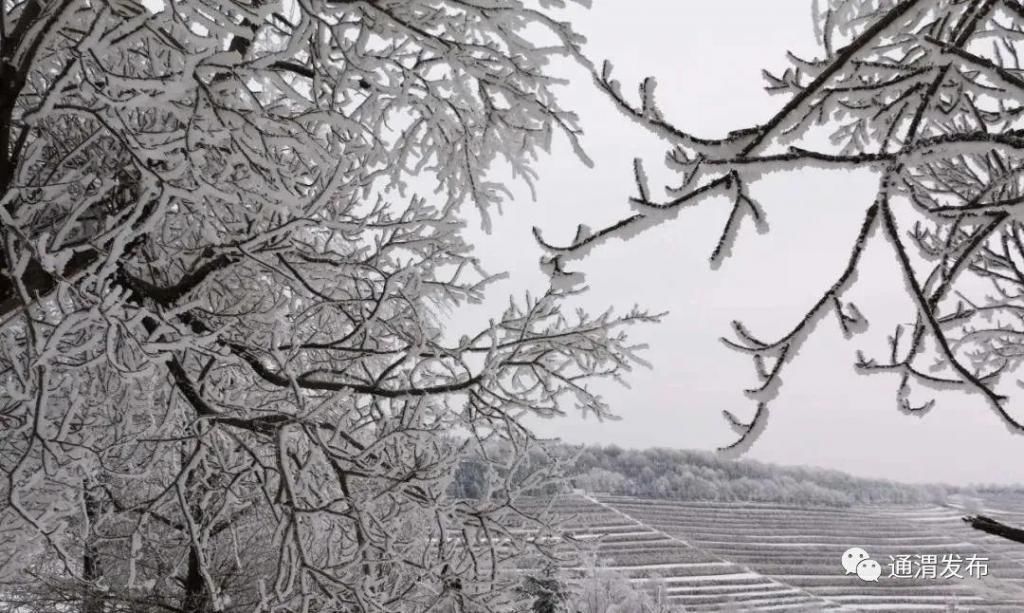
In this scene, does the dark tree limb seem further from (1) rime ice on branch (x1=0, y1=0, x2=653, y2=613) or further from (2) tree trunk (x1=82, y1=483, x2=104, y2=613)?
(2) tree trunk (x1=82, y1=483, x2=104, y2=613)

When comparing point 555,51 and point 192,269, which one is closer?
point 555,51

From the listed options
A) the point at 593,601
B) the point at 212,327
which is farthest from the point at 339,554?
the point at 593,601

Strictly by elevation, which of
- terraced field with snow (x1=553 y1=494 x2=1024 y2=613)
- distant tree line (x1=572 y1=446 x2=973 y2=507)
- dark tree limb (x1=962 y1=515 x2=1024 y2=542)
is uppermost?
dark tree limb (x1=962 y1=515 x2=1024 y2=542)

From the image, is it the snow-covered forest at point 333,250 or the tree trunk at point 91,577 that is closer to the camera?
the snow-covered forest at point 333,250

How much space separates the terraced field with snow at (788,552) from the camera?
24.5m

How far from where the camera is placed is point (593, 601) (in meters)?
17.9

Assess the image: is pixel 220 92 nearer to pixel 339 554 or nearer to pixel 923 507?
pixel 339 554

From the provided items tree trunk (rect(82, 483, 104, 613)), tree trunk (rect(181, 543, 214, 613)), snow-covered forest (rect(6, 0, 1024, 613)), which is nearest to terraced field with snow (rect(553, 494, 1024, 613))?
tree trunk (rect(181, 543, 214, 613))

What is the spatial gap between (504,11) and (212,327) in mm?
2240

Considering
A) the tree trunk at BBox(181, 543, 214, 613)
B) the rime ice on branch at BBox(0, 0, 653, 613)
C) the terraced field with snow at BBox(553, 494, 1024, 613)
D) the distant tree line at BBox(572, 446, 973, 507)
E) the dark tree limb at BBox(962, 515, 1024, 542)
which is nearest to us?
the dark tree limb at BBox(962, 515, 1024, 542)

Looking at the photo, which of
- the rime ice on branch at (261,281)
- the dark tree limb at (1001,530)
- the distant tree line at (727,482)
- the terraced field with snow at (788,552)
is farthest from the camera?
the distant tree line at (727,482)

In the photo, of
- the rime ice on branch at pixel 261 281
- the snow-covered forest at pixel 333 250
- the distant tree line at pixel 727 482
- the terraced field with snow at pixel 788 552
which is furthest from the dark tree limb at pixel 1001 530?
the distant tree line at pixel 727 482

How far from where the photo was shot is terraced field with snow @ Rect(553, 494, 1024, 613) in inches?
966

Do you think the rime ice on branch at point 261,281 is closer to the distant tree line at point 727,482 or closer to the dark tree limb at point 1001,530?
the dark tree limb at point 1001,530
